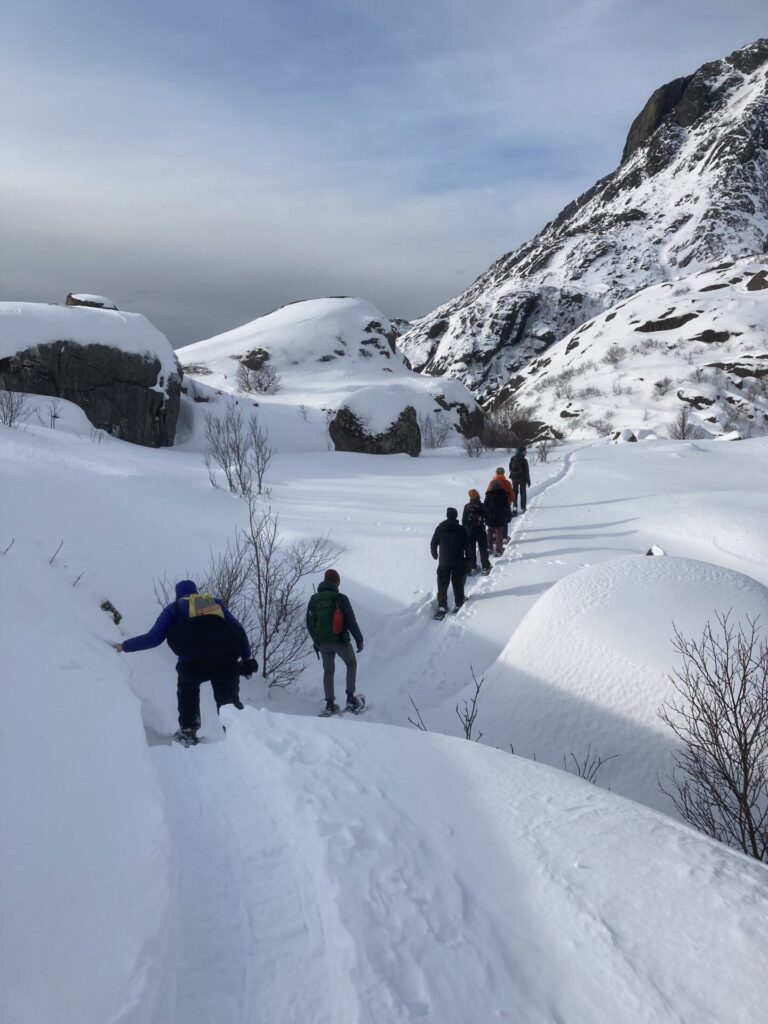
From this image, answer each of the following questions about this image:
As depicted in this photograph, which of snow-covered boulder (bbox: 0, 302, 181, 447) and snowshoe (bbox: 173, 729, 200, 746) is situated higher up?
snow-covered boulder (bbox: 0, 302, 181, 447)

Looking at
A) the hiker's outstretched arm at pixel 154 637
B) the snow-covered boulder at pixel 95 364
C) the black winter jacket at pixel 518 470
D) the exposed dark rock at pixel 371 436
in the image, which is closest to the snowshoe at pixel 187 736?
the hiker's outstretched arm at pixel 154 637

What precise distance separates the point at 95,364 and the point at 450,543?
19.7 metres

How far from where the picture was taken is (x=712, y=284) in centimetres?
6675

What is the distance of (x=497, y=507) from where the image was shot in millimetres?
11297

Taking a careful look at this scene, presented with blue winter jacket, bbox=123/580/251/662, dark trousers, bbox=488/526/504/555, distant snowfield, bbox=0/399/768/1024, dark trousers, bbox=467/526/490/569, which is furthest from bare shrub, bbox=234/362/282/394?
blue winter jacket, bbox=123/580/251/662

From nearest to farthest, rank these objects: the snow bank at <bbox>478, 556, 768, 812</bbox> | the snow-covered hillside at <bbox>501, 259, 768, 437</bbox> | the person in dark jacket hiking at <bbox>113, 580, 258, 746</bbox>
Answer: the person in dark jacket hiking at <bbox>113, 580, 258, 746</bbox> < the snow bank at <bbox>478, 556, 768, 812</bbox> < the snow-covered hillside at <bbox>501, 259, 768, 437</bbox>

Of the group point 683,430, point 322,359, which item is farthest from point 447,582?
point 683,430

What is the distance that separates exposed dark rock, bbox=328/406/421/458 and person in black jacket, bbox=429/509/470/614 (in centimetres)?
1843

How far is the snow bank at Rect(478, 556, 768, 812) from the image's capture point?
496cm

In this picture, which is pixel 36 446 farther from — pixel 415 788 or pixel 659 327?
pixel 659 327

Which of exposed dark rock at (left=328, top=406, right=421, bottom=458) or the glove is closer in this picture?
the glove

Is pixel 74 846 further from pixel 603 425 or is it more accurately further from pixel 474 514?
pixel 603 425

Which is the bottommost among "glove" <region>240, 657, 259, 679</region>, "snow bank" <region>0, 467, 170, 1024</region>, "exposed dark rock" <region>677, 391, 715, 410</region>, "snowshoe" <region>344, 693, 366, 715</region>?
"snowshoe" <region>344, 693, 366, 715</region>

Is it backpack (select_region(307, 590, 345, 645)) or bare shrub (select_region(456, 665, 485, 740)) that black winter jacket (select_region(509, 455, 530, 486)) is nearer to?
backpack (select_region(307, 590, 345, 645))
